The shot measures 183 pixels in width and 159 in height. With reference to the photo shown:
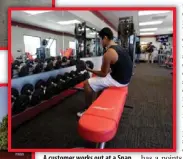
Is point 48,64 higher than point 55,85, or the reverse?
point 48,64

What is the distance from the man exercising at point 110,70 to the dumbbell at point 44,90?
309 mm

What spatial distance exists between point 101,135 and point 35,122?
585 millimetres

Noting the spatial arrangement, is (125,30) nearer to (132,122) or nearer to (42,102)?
(132,122)

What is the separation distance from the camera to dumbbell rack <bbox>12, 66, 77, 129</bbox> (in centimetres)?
155

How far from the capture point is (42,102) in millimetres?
1678

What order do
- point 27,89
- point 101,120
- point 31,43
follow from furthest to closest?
point 27,89
point 31,43
point 101,120

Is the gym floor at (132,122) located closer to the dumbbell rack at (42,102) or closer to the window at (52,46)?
the dumbbell rack at (42,102)

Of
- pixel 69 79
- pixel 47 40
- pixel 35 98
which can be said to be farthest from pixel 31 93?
pixel 47 40

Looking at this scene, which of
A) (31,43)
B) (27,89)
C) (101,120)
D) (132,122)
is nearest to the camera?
(101,120)

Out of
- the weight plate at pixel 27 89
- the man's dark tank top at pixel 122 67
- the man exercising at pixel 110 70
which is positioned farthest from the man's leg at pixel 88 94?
the weight plate at pixel 27 89

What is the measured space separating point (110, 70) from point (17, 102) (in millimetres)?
741

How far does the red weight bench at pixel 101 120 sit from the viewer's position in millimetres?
1261

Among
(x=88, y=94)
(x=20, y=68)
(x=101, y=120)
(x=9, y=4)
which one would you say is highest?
(x=9, y=4)

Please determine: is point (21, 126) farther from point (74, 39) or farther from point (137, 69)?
point (137, 69)
